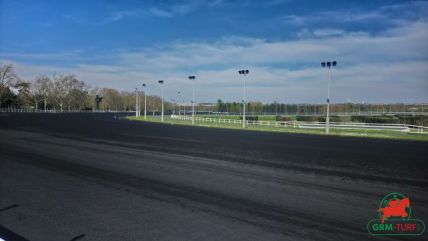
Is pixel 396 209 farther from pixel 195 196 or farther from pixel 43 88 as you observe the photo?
pixel 43 88

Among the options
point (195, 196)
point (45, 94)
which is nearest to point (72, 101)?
point (45, 94)

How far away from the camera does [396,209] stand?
30.8ft

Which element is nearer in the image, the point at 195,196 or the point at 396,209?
the point at 396,209

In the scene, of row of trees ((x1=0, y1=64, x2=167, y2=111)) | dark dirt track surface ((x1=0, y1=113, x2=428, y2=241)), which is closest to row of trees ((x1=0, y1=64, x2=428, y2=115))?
row of trees ((x1=0, y1=64, x2=167, y2=111))

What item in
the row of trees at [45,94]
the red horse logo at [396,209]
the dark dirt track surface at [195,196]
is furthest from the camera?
the row of trees at [45,94]

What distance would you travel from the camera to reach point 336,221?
777cm

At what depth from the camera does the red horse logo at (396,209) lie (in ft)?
28.1

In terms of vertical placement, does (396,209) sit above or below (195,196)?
below

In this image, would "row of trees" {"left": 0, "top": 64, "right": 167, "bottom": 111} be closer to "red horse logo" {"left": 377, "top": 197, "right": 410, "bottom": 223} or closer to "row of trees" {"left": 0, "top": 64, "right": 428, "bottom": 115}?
"row of trees" {"left": 0, "top": 64, "right": 428, "bottom": 115}

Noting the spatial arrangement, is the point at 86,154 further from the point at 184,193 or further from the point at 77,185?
the point at 184,193

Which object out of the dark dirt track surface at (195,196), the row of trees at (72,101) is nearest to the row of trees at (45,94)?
the row of trees at (72,101)

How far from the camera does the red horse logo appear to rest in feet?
28.1

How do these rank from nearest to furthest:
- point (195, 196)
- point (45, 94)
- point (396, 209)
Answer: point (396, 209), point (195, 196), point (45, 94)

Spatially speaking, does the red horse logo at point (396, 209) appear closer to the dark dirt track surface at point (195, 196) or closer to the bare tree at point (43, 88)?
the dark dirt track surface at point (195, 196)
